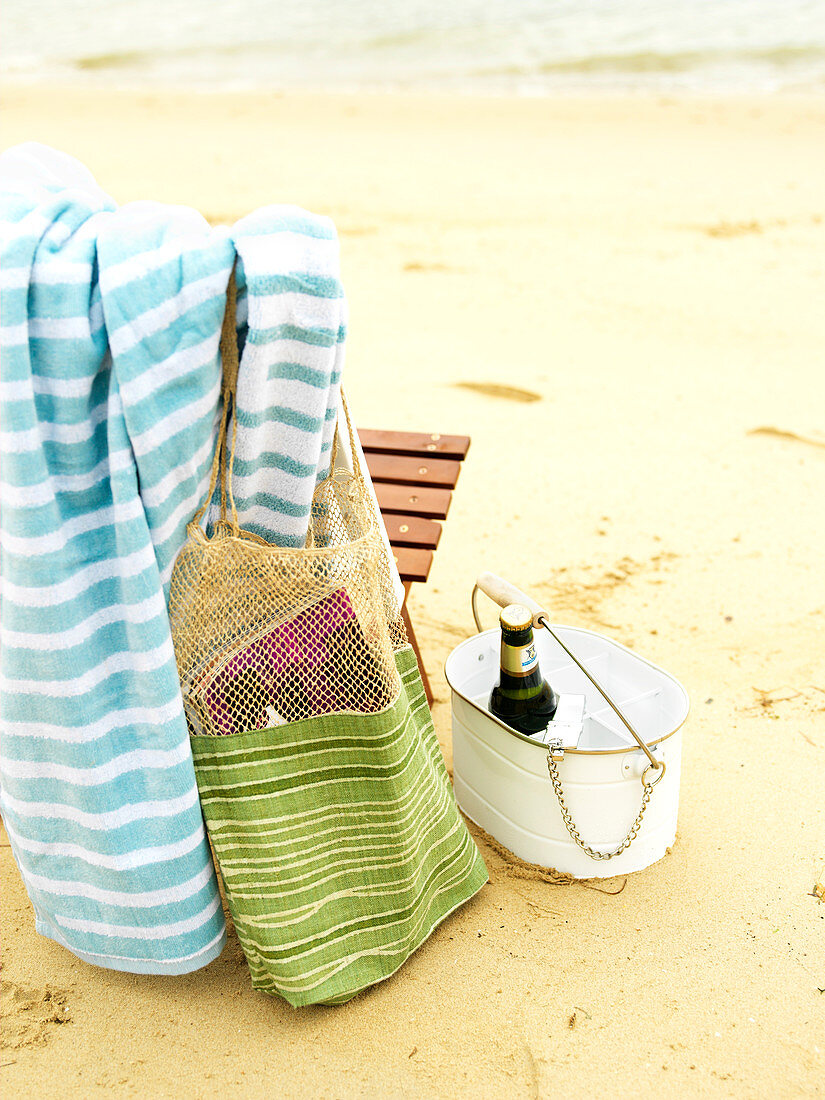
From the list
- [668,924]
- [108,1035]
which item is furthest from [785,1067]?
[108,1035]

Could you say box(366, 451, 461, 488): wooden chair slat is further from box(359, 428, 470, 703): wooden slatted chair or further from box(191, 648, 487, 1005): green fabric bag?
box(191, 648, 487, 1005): green fabric bag

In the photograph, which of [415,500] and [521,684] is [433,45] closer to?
[415,500]

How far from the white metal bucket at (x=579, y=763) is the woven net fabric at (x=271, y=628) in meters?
0.37

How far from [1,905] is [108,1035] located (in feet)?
1.46

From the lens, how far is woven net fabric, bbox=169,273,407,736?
1.66 m

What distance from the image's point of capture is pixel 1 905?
208 cm

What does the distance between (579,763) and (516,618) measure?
0.30m

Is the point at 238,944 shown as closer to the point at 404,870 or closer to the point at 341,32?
the point at 404,870

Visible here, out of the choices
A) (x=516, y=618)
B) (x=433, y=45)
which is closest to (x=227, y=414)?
(x=516, y=618)

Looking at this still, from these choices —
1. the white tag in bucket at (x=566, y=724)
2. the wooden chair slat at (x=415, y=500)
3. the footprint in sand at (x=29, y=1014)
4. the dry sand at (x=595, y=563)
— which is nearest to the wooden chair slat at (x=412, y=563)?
the wooden chair slat at (x=415, y=500)

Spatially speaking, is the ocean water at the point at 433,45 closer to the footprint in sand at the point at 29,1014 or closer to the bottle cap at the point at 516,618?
the bottle cap at the point at 516,618

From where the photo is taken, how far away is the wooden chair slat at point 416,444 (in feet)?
8.72

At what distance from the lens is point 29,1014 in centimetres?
182

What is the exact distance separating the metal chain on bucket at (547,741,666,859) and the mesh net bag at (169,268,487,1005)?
27 centimetres
